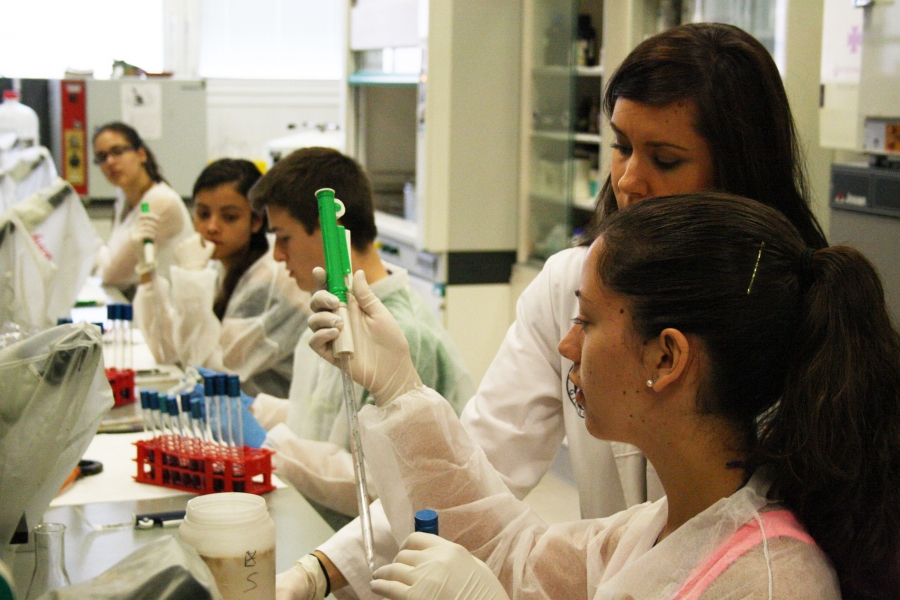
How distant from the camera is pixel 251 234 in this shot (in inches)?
118

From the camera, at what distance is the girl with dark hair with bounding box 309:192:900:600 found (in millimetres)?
878

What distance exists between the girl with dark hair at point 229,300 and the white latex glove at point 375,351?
4.91ft

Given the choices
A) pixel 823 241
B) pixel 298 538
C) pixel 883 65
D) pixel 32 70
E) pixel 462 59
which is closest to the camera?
pixel 823 241

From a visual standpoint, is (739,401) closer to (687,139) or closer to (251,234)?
(687,139)

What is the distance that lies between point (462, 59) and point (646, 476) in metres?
2.49

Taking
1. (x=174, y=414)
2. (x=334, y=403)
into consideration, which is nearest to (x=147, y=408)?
(x=174, y=414)

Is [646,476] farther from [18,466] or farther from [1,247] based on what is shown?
[1,247]

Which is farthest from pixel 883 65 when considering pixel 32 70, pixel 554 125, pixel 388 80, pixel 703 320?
pixel 32 70

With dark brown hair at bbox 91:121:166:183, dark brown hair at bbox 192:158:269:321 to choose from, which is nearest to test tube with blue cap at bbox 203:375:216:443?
dark brown hair at bbox 192:158:269:321

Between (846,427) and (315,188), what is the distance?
157 cm

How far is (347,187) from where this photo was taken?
224 centimetres

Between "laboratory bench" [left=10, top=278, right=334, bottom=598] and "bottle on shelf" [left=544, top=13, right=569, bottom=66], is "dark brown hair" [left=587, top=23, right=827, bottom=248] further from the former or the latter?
"bottle on shelf" [left=544, top=13, right=569, bottom=66]

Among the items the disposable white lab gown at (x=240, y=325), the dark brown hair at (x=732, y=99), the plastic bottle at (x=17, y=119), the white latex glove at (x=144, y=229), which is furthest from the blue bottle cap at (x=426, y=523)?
the plastic bottle at (x=17, y=119)

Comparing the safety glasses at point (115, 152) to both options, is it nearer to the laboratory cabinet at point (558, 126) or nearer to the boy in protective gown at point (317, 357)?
the laboratory cabinet at point (558, 126)
